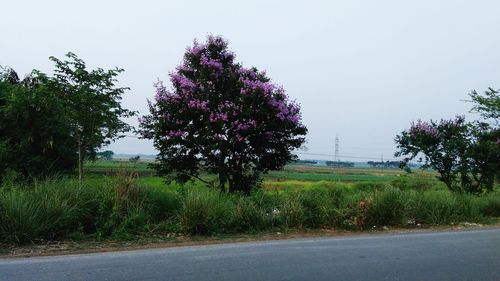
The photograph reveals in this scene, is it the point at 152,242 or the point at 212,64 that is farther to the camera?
the point at 212,64

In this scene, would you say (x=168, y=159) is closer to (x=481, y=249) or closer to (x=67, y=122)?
(x=67, y=122)

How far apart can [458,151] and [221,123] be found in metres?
11.3

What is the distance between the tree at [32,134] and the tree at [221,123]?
2.47 meters

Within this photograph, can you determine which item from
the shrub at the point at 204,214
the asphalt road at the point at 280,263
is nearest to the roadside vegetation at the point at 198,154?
the shrub at the point at 204,214

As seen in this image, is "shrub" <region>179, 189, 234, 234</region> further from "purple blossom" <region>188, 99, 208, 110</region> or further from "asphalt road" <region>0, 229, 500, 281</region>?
"purple blossom" <region>188, 99, 208, 110</region>

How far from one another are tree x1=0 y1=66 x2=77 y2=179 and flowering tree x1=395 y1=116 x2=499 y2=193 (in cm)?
1380

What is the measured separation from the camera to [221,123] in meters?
13.1

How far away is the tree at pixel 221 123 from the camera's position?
13.4 meters

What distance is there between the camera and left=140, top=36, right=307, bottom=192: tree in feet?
43.9

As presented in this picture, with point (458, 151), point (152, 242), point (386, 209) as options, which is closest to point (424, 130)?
point (458, 151)

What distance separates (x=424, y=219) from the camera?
13.8 metres

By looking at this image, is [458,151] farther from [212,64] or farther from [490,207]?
[212,64]

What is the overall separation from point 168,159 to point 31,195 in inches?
210

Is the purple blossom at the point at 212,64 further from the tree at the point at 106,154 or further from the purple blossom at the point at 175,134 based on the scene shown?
the tree at the point at 106,154
